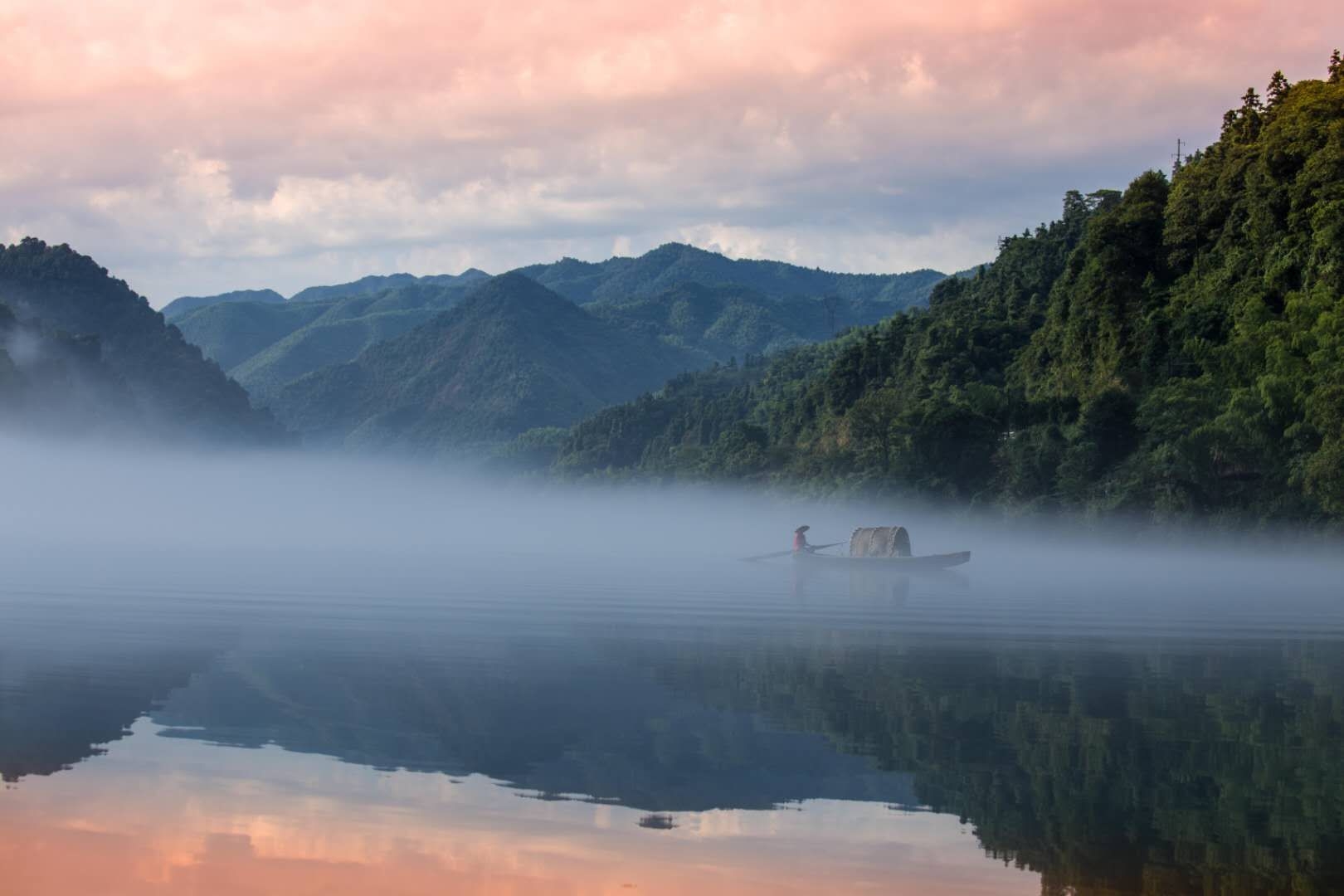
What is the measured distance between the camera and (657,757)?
1302 cm

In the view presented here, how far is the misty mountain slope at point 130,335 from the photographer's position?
598 feet

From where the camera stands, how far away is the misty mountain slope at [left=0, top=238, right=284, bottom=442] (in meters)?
182

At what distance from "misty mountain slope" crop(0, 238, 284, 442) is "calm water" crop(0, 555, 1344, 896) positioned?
163446 millimetres

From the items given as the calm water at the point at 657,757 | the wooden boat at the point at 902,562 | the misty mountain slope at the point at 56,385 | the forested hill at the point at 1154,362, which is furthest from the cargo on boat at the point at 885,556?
the misty mountain slope at the point at 56,385

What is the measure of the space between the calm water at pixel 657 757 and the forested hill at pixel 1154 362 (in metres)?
34.1

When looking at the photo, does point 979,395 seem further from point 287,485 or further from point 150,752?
point 287,485

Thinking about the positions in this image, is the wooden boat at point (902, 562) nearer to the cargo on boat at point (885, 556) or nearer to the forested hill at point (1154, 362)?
the cargo on boat at point (885, 556)

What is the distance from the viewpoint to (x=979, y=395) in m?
79.9

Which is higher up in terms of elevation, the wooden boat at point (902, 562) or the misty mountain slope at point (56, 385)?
the misty mountain slope at point (56, 385)

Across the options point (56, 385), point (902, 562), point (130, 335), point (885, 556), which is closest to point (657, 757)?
point (902, 562)

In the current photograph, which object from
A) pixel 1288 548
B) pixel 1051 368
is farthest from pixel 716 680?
pixel 1051 368

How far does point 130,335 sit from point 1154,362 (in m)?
152

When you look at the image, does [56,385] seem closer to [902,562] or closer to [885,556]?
[885,556]

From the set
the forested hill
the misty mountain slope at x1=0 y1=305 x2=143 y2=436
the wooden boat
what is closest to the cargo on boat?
the wooden boat
